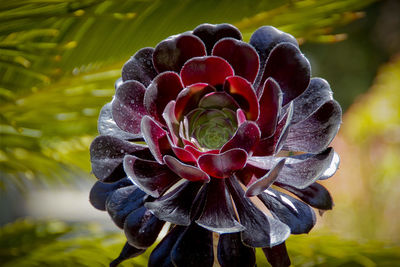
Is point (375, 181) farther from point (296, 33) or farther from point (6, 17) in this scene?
point (6, 17)

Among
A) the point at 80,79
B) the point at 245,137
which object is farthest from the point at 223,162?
the point at 80,79

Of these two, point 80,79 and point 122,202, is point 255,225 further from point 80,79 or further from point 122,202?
point 80,79

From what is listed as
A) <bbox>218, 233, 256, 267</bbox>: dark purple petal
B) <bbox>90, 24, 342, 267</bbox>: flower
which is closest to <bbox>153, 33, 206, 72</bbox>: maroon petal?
<bbox>90, 24, 342, 267</bbox>: flower

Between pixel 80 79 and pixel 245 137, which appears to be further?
pixel 80 79

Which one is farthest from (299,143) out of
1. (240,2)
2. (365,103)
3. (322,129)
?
(365,103)

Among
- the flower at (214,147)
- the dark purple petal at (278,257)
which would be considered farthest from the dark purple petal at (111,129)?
the dark purple petal at (278,257)

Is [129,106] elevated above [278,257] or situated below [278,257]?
above
